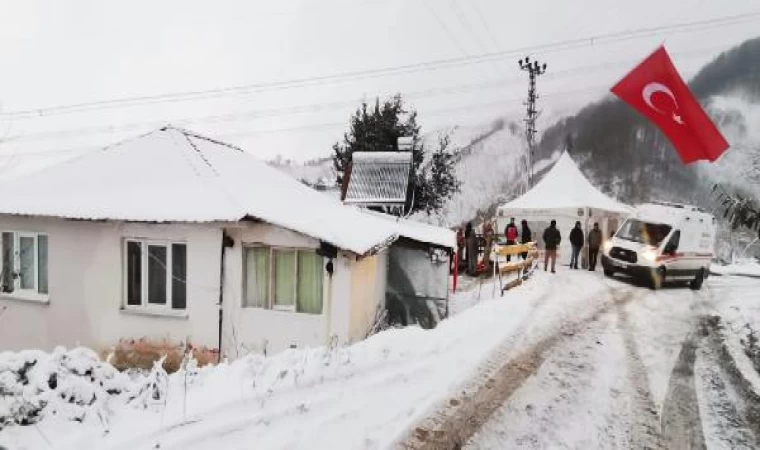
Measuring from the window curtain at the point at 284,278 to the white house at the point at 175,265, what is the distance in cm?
2

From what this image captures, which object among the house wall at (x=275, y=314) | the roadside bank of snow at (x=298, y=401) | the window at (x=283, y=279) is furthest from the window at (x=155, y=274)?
the roadside bank of snow at (x=298, y=401)

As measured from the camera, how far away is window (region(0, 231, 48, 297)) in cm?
1094

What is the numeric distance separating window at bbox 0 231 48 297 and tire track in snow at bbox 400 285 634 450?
32.4 feet

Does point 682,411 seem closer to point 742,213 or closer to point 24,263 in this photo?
point 742,213

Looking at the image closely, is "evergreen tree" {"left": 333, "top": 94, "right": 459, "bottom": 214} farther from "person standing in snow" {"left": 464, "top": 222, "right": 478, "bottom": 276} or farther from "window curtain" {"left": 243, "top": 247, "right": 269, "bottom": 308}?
"window curtain" {"left": 243, "top": 247, "right": 269, "bottom": 308}

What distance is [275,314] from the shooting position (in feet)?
32.8

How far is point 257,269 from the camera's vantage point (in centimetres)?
1012

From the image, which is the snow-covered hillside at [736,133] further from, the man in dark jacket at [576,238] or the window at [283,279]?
the window at [283,279]

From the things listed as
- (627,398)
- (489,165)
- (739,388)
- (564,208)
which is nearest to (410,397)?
(627,398)

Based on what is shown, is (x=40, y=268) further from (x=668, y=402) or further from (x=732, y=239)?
(x=732, y=239)

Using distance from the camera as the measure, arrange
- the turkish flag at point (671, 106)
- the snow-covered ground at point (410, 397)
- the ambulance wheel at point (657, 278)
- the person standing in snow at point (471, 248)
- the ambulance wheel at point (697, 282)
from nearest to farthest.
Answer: the snow-covered ground at point (410, 397), the turkish flag at point (671, 106), the ambulance wheel at point (657, 278), the ambulance wheel at point (697, 282), the person standing in snow at point (471, 248)

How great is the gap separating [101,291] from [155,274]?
117cm

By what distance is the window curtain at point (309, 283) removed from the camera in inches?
396

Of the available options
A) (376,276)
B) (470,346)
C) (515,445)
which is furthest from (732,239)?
(515,445)
